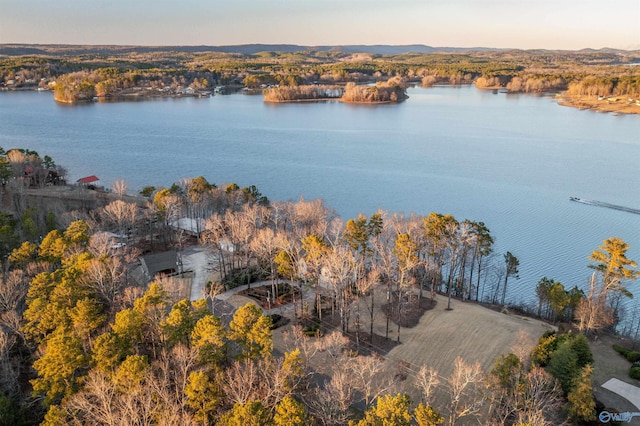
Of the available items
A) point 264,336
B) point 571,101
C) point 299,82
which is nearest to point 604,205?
point 264,336

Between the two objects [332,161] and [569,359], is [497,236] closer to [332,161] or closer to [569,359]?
[569,359]

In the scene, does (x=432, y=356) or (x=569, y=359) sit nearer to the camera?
(x=569, y=359)

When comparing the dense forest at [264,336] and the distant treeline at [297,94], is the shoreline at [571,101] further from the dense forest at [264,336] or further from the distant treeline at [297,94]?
the dense forest at [264,336]

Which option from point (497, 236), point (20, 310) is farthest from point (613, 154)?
point (20, 310)

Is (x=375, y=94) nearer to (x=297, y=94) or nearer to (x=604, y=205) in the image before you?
(x=297, y=94)

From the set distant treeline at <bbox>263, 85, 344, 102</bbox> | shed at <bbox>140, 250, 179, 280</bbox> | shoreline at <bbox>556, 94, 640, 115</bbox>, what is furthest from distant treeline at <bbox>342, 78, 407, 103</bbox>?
shed at <bbox>140, 250, 179, 280</bbox>

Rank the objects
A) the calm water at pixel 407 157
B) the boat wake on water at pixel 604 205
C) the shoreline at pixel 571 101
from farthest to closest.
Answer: the shoreline at pixel 571 101, the boat wake on water at pixel 604 205, the calm water at pixel 407 157

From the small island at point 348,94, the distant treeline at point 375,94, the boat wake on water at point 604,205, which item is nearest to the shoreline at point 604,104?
the distant treeline at point 375,94
